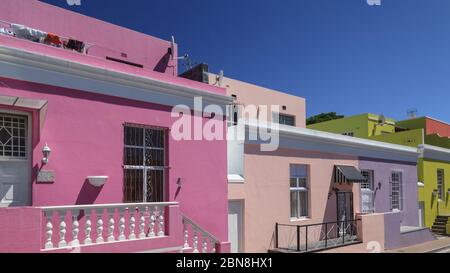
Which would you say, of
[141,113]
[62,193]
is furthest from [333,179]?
[62,193]

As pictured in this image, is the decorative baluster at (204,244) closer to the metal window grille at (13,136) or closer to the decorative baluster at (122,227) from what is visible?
the decorative baluster at (122,227)

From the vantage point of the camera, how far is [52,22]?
1149cm

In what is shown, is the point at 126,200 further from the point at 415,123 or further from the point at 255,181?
the point at 415,123

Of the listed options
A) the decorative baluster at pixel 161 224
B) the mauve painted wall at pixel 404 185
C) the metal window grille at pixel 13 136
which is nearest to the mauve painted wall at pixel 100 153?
the metal window grille at pixel 13 136

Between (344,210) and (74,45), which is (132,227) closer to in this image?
(74,45)

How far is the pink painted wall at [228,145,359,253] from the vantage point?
12500 millimetres

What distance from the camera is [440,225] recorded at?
22797 mm

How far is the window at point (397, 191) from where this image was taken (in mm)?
19703

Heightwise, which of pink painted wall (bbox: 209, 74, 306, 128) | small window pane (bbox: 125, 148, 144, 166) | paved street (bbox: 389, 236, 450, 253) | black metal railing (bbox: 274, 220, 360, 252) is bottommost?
paved street (bbox: 389, 236, 450, 253)

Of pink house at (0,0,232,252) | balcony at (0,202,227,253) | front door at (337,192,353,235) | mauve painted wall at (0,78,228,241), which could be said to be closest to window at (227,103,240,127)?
pink house at (0,0,232,252)

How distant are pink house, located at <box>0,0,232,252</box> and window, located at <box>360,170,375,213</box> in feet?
29.1

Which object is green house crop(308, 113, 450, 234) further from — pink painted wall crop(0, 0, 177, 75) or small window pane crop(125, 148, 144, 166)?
small window pane crop(125, 148, 144, 166)

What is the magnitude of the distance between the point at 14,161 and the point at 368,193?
572 inches
